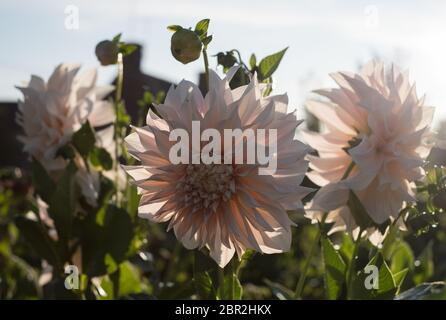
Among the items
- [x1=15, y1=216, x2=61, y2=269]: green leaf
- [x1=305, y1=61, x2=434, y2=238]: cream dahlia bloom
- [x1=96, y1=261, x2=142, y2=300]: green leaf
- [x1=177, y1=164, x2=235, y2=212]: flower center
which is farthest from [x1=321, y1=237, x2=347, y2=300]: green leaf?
[x1=15, y1=216, x2=61, y2=269]: green leaf

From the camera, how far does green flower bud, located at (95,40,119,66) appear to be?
784 mm

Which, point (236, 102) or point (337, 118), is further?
point (337, 118)

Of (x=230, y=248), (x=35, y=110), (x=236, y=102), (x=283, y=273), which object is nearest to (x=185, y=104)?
(x=236, y=102)

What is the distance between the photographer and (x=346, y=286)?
73 cm

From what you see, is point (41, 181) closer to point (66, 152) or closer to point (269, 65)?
point (66, 152)

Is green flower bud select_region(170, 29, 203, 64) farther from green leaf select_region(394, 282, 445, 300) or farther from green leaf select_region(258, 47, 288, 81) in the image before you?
green leaf select_region(394, 282, 445, 300)

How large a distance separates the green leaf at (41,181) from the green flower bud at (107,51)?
8.3 inches

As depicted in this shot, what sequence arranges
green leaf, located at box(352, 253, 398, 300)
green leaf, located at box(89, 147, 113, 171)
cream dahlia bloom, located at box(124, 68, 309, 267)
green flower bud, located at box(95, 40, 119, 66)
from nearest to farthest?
1. cream dahlia bloom, located at box(124, 68, 309, 267)
2. green leaf, located at box(352, 253, 398, 300)
3. green flower bud, located at box(95, 40, 119, 66)
4. green leaf, located at box(89, 147, 113, 171)

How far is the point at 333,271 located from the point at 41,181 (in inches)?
17.5

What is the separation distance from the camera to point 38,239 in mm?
933

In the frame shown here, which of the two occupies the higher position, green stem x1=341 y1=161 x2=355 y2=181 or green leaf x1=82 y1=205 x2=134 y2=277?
green stem x1=341 y1=161 x2=355 y2=181

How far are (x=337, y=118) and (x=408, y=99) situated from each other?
90 millimetres

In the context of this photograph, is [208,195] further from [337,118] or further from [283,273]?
[283,273]

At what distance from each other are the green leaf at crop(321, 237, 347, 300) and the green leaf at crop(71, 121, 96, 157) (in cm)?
35
